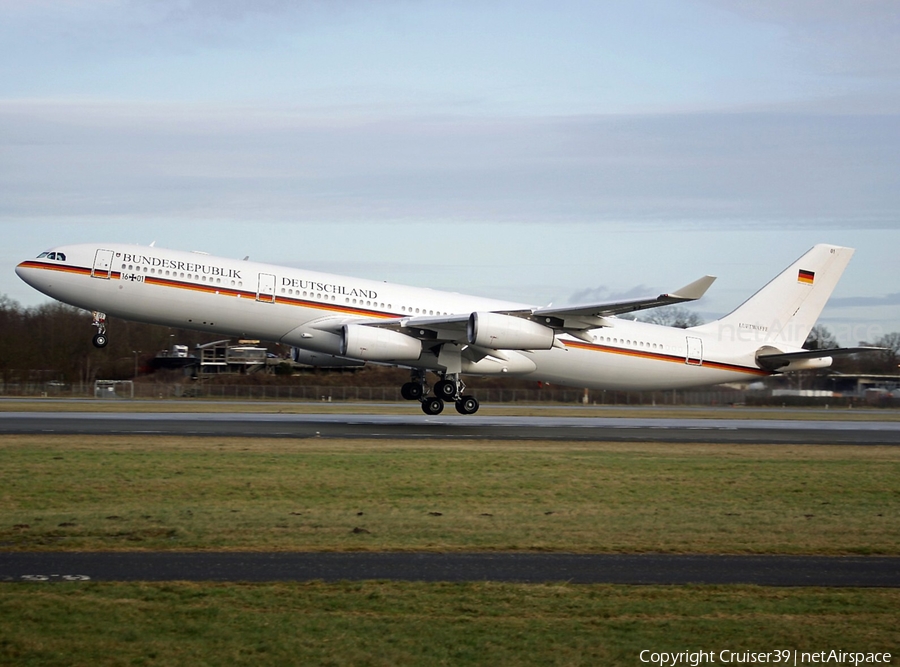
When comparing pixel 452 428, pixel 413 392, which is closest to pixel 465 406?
pixel 413 392

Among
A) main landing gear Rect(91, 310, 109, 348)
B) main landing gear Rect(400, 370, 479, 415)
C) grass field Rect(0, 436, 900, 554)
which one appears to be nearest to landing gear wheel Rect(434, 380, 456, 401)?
main landing gear Rect(400, 370, 479, 415)

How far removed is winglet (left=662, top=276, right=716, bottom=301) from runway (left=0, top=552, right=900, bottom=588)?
16733 mm

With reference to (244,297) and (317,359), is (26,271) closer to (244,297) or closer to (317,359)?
(244,297)

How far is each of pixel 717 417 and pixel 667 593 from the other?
129 feet


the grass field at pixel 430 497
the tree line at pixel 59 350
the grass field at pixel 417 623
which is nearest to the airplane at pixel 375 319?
the grass field at pixel 430 497

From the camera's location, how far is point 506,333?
107ft

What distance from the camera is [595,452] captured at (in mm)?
26047

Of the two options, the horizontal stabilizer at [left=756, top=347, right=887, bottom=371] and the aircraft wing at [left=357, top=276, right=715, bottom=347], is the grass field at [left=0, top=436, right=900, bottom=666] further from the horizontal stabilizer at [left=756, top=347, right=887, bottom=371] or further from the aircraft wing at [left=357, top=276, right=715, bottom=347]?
the horizontal stabilizer at [left=756, top=347, right=887, bottom=371]

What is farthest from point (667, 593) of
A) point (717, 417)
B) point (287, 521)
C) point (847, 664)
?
point (717, 417)

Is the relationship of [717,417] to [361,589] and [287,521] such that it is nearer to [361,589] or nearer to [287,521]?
[287,521]

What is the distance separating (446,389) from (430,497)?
18.7 metres

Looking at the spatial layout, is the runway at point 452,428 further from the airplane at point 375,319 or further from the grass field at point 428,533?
the grass field at point 428,533

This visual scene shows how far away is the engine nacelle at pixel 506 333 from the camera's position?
32.2m

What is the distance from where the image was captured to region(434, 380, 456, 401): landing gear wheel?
3609cm
